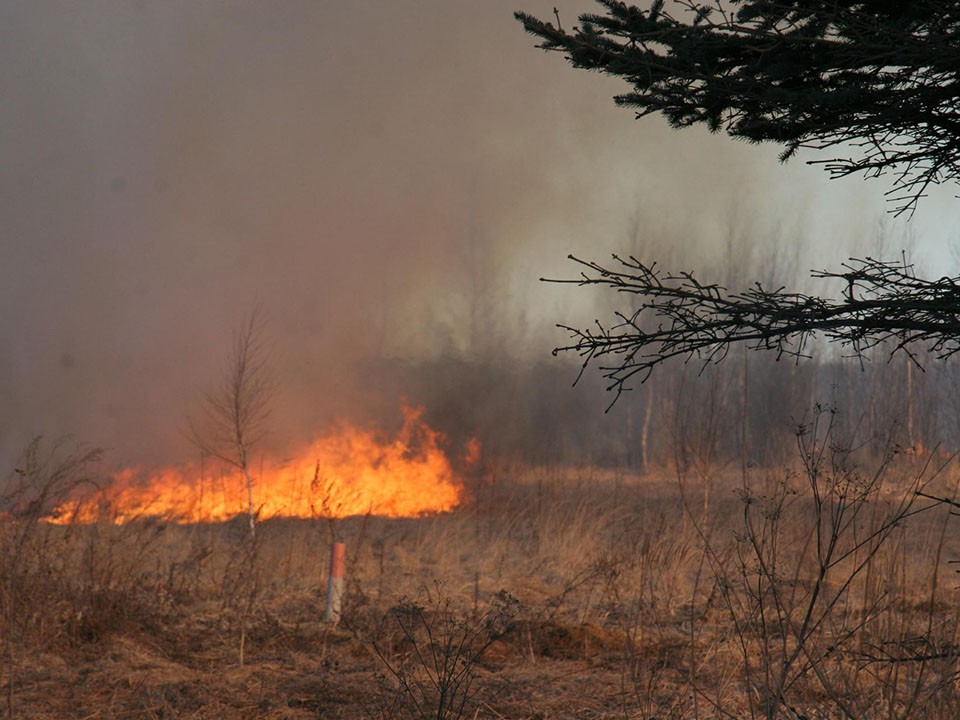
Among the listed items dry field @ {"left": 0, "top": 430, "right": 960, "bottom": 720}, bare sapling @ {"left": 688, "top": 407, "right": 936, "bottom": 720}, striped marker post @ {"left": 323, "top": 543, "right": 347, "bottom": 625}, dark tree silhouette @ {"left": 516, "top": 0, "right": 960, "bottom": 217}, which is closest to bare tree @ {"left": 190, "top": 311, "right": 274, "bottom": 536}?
dry field @ {"left": 0, "top": 430, "right": 960, "bottom": 720}

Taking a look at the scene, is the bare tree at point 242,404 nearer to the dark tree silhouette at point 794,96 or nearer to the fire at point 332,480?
the fire at point 332,480

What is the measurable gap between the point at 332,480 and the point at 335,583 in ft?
33.0

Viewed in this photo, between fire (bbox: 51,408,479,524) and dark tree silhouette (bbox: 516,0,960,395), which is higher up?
dark tree silhouette (bbox: 516,0,960,395)

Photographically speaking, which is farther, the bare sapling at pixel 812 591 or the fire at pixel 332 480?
the fire at pixel 332 480

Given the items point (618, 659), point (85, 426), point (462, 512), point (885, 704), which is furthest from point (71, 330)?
point (885, 704)

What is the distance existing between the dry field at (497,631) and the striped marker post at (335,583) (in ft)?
0.39

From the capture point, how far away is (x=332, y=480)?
17203 millimetres

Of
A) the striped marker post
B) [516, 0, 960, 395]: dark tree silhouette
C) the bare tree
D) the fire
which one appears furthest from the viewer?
the bare tree

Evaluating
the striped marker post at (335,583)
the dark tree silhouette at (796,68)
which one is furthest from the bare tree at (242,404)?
the dark tree silhouette at (796,68)

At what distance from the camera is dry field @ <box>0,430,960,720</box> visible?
3939 millimetres

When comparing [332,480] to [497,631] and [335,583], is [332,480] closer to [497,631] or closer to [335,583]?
[335,583]

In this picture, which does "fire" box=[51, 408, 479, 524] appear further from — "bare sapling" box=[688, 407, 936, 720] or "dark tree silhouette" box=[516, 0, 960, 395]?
"dark tree silhouette" box=[516, 0, 960, 395]

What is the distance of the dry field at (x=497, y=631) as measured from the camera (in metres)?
3.94

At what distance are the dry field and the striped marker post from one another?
A: 0.12 metres
